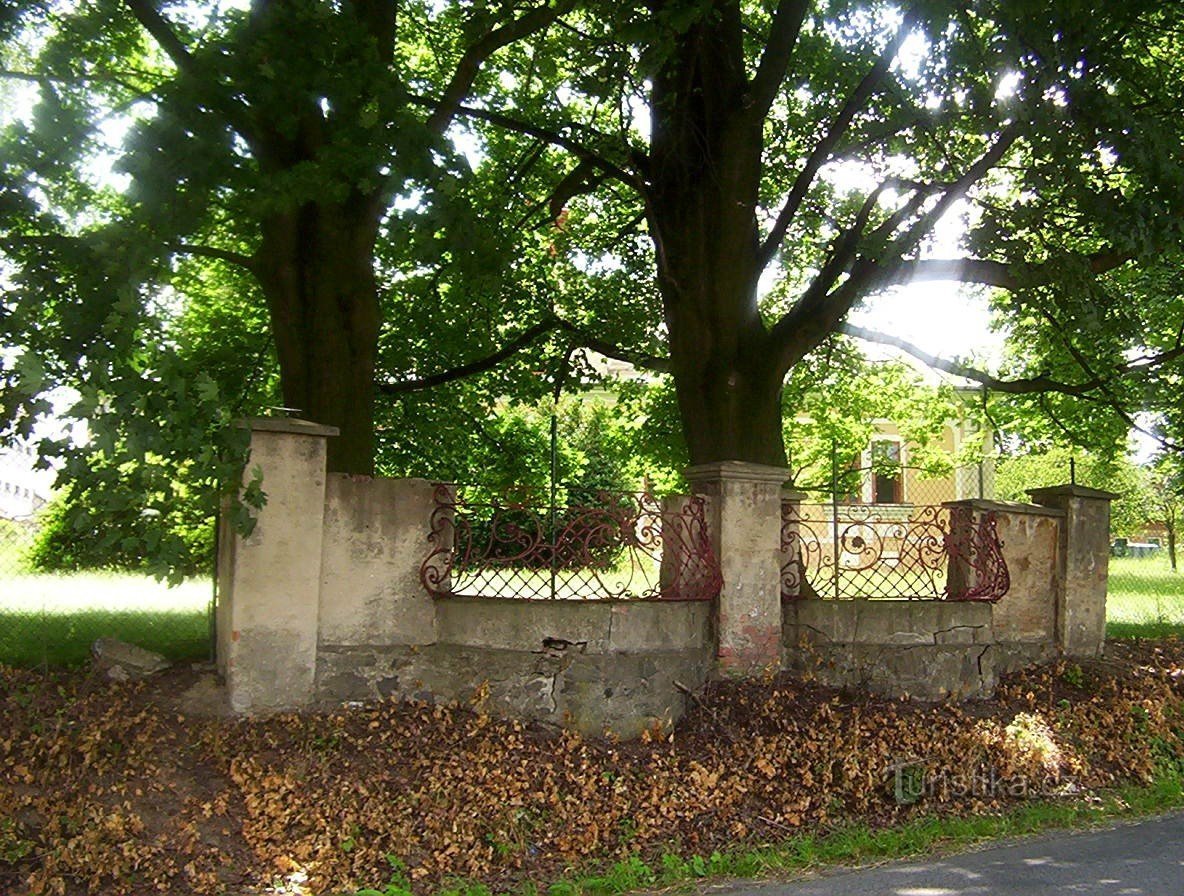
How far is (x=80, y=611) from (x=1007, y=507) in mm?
8435

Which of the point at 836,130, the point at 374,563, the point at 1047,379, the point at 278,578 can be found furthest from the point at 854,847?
the point at 1047,379

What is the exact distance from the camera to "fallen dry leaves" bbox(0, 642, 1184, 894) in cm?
589

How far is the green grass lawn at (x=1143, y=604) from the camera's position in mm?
13016

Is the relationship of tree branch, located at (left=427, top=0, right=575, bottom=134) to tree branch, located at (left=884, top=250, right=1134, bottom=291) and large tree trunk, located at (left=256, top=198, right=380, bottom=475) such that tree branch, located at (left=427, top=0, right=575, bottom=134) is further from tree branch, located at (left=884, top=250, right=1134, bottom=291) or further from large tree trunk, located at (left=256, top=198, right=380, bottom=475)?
tree branch, located at (left=884, top=250, right=1134, bottom=291)

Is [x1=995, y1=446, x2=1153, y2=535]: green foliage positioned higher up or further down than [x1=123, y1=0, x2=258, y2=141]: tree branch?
further down

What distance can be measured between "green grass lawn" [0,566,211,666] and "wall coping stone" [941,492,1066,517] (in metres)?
6.50

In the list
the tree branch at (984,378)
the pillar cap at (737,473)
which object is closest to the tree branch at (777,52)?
the tree branch at (984,378)

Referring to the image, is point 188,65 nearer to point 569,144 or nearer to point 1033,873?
point 569,144

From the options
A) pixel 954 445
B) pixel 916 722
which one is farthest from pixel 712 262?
pixel 954 445

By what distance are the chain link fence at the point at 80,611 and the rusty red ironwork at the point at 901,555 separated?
4.81m

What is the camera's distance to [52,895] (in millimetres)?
5434

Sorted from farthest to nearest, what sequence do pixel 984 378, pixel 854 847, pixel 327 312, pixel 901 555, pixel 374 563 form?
pixel 984 378 → pixel 901 555 → pixel 327 312 → pixel 374 563 → pixel 854 847

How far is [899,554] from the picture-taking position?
912 cm

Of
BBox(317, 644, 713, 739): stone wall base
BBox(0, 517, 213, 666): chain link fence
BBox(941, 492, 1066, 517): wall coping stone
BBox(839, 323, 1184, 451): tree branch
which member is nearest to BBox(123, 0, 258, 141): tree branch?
BBox(0, 517, 213, 666): chain link fence
